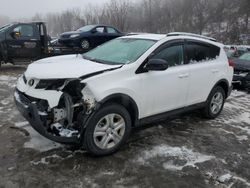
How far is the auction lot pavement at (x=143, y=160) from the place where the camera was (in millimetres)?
3791

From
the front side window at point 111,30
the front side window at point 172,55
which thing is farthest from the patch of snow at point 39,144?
the front side window at point 111,30

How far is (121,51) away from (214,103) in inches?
93.7

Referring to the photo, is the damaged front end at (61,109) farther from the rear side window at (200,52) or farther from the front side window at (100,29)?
the front side window at (100,29)

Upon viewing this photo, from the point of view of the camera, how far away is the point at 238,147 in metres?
4.99

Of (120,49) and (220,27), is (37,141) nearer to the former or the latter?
(120,49)

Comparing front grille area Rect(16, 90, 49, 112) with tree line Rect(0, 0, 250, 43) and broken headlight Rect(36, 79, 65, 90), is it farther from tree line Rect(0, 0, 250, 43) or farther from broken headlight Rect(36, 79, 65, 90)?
tree line Rect(0, 0, 250, 43)

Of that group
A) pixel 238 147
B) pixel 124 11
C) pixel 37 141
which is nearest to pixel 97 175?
pixel 37 141

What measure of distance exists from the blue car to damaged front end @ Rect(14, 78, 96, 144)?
37.2ft

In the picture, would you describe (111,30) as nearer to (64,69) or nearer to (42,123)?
(64,69)

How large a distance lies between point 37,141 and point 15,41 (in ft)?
26.6

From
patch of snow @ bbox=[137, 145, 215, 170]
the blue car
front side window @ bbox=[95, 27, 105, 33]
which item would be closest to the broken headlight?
patch of snow @ bbox=[137, 145, 215, 170]

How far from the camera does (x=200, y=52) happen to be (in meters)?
5.89

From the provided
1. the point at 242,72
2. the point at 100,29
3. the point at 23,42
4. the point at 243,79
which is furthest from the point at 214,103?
the point at 100,29

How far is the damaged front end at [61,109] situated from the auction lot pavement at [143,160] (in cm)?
44
